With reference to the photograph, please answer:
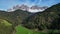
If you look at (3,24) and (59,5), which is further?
(59,5)

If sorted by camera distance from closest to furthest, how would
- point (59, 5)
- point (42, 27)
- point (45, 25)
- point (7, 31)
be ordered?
point (7, 31) < point (42, 27) < point (45, 25) < point (59, 5)

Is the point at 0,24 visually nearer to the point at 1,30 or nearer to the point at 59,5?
the point at 1,30

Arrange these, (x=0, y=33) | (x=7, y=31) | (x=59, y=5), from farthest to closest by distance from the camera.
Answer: (x=59, y=5)
(x=7, y=31)
(x=0, y=33)

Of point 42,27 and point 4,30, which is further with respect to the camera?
point 42,27

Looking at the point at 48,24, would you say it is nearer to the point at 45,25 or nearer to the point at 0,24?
the point at 45,25

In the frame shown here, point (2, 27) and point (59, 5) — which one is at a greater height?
point (59, 5)

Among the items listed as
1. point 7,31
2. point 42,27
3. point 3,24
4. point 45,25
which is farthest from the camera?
point 45,25

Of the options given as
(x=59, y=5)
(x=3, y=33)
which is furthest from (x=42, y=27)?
(x=59, y=5)

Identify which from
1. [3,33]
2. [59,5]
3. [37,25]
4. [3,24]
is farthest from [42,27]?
[59,5]

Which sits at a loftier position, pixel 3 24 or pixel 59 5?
pixel 59 5
